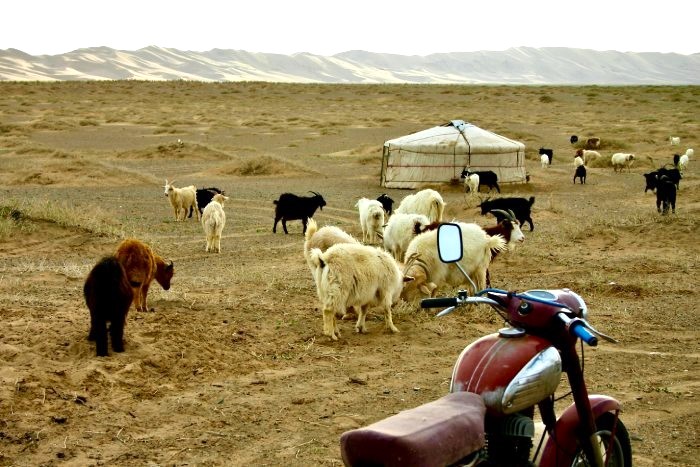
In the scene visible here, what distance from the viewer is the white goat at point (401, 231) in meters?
12.7

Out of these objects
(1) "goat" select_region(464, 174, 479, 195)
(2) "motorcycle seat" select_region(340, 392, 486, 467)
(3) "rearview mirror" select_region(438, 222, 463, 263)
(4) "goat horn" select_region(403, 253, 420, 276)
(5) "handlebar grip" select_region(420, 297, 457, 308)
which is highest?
(3) "rearview mirror" select_region(438, 222, 463, 263)

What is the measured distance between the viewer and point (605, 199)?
2367 cm

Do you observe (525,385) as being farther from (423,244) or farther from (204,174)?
(204,174)

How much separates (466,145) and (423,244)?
17.6 meters

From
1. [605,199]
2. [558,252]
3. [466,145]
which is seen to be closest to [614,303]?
[558,252]

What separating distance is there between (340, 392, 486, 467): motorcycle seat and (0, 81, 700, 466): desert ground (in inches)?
81.1

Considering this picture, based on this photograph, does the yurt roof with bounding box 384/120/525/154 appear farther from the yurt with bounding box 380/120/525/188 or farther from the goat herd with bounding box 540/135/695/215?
the goat herd with bounding box 540/135/695/215

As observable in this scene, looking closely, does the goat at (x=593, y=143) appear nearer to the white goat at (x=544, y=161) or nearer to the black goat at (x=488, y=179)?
the white goat at (x=544, y=161)

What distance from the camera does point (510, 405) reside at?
11.3ft

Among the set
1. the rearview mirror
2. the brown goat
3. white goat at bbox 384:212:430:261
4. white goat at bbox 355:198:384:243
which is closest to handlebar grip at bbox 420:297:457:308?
the rearview mirror

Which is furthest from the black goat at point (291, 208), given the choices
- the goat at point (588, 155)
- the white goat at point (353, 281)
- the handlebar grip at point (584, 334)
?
the goat at point (588, 155)

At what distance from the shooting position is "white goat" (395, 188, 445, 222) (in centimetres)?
1566

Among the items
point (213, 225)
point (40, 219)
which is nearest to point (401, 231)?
point (213, 225)

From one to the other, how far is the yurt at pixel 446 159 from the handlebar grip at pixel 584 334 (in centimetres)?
2364
